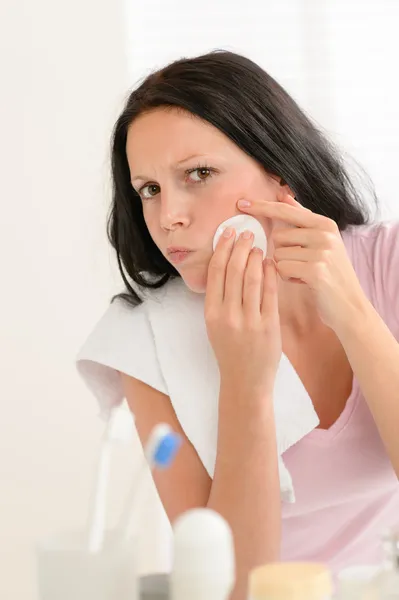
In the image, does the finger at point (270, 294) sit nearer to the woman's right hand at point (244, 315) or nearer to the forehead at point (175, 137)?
the woman's right hand at point (244, 315)

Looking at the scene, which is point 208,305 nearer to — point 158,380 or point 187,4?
point 158,380

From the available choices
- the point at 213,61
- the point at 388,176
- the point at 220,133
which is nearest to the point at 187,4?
the point at 388,176

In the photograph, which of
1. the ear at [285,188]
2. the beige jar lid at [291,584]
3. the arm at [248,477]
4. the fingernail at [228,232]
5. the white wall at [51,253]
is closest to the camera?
the beige jar lid at [291,584]

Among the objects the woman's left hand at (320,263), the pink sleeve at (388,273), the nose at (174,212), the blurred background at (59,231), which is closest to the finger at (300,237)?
the woman's left hand at (320,263)

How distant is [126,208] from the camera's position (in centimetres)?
125

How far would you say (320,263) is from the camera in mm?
980

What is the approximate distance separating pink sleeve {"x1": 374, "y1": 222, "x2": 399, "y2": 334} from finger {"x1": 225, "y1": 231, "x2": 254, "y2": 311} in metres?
0.25

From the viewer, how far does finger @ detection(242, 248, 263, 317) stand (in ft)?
3.24

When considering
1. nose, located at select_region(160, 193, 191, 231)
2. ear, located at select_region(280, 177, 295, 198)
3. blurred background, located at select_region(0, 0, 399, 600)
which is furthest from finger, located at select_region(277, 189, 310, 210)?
blurred background, located at select_region(0, 0, 399, 600)

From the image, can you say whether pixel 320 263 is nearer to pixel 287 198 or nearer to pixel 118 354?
pixel 287 198

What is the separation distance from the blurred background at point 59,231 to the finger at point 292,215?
0.55m

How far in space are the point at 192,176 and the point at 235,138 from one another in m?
0.08

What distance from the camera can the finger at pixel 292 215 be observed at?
3.31 ft

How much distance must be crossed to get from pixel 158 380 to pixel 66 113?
66 centimetres
